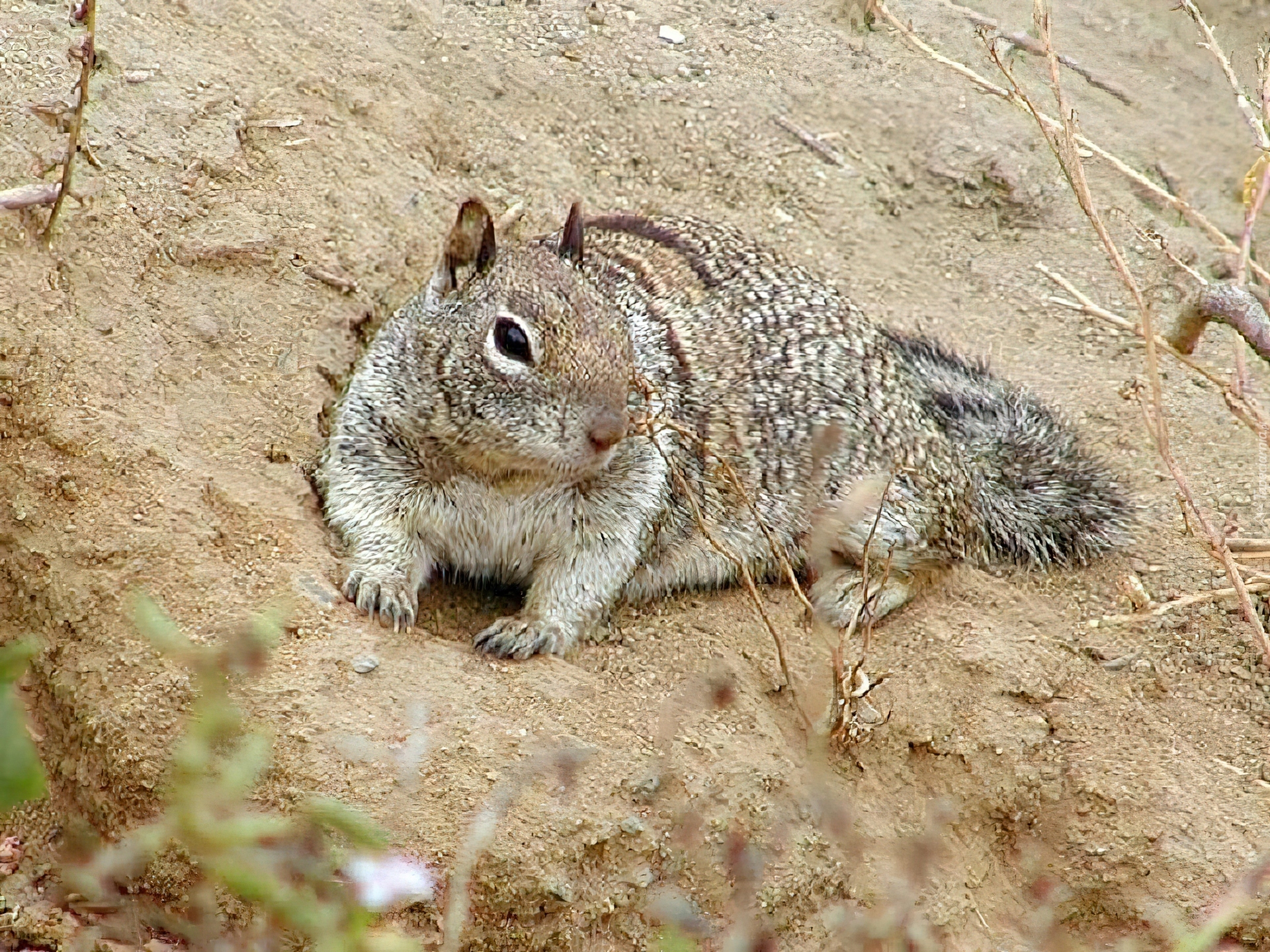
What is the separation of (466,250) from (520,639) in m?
1.02

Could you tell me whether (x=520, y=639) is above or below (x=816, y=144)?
below

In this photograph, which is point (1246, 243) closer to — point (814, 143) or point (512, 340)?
point (512, 340)

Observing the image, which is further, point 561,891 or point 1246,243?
point 1246,243

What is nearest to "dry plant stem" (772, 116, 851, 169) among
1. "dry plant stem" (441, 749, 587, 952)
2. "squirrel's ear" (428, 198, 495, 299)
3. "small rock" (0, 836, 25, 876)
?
"squirrel's ear" (428, 198, 495, 299)

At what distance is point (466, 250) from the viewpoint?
395 centimetres

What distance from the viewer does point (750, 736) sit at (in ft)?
12.1

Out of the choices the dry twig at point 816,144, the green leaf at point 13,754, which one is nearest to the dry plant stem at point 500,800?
the green leaf at point 13,754

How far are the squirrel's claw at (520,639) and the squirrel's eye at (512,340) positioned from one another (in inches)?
28.1

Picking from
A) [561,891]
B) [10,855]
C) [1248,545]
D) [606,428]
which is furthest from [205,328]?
[1248,545]

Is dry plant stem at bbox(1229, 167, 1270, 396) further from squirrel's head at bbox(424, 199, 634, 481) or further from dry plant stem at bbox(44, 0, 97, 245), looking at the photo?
dry plant stem at bbox(44, 0, 97, 245)

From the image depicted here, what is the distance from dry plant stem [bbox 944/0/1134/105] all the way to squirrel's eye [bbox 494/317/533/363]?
3984 mm

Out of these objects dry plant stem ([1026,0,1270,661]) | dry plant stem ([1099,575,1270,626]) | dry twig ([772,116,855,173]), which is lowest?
dry twig ([772,116,855,173])

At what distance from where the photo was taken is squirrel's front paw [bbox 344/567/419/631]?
376 cm

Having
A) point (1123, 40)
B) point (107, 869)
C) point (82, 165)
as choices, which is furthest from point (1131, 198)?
point (107, 869)
